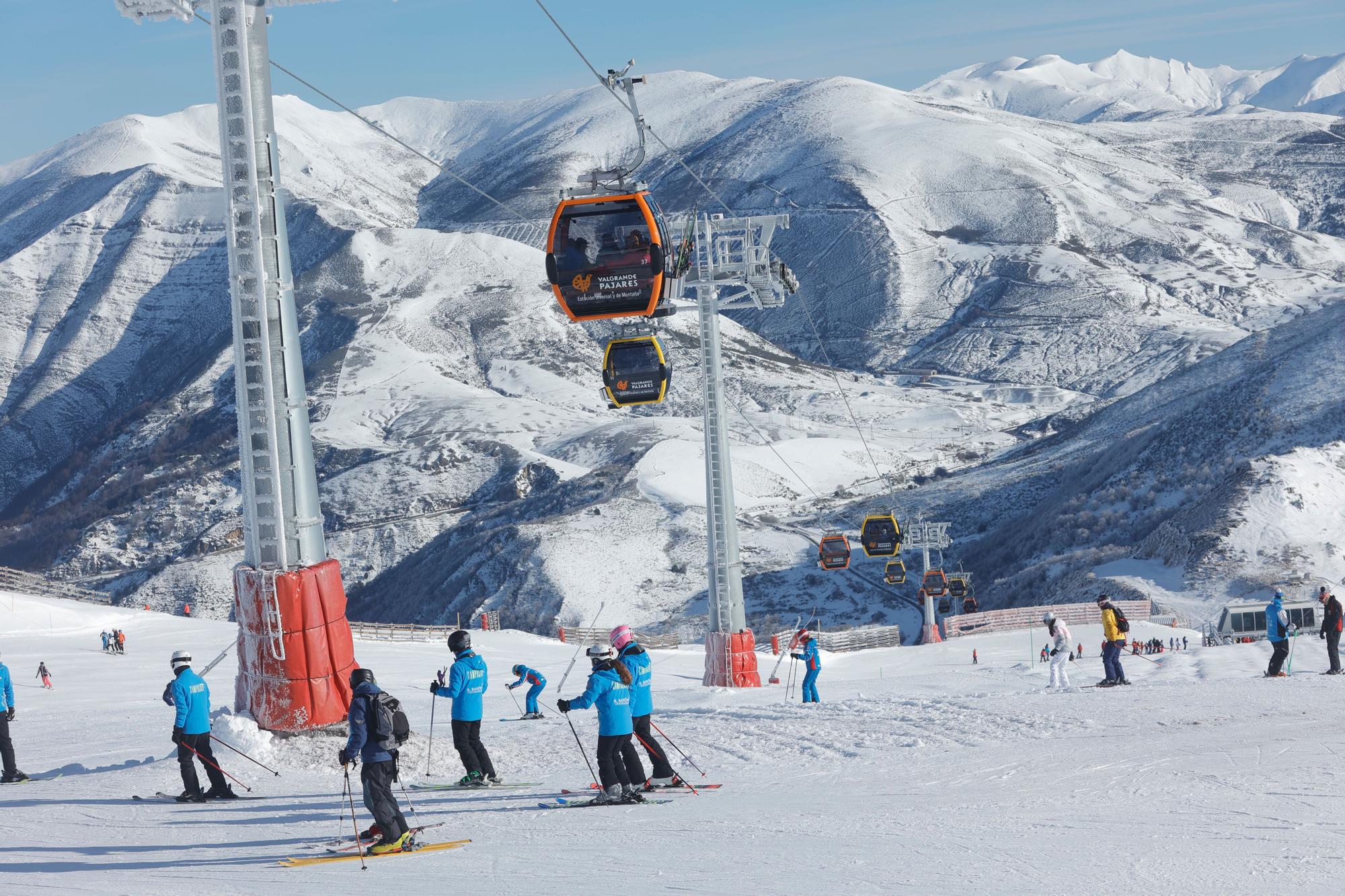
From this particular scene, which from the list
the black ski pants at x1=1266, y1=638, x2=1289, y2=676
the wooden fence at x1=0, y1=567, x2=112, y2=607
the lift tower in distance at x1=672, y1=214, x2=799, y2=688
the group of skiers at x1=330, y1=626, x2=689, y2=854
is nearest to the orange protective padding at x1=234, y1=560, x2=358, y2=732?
the group of skiers at x1=330, y1=626, x2=689, y2=854

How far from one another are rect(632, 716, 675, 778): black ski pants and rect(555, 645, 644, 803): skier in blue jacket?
277mm

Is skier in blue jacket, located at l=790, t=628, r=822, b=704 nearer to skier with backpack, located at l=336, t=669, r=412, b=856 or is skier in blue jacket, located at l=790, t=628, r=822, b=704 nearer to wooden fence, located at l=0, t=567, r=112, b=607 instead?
skier with backpack, located at l=336, t=669, r=412, b=856

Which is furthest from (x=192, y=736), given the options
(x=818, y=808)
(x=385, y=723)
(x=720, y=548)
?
(x=720, y=548)

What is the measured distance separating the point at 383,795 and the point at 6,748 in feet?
21.3

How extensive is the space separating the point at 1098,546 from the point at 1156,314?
83.8 m

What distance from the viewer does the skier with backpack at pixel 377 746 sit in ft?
31.3

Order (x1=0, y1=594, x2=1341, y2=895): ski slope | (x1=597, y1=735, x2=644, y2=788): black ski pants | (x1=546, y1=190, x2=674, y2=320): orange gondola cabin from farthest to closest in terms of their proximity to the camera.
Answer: (x1=546, y1=190, x2=674, y2=320): orange gondola cabin < (x1=597, y1=735, x2=644, y2=788): black ski pants < (x1=0, y1=594, x2=1341, y2=895): ski slope

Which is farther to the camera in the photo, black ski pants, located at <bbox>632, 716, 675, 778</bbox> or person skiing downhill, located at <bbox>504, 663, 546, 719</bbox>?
person skiing downhill, located at <bbox>504, 663, 546, 719</bbox>

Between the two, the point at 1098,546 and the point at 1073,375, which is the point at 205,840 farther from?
the point at 1073,375

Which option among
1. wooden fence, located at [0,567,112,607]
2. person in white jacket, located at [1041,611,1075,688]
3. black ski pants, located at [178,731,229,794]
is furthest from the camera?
wooden fence, located at [0,567,112,607]

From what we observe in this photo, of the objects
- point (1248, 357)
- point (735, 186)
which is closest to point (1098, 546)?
point (1248, 357)

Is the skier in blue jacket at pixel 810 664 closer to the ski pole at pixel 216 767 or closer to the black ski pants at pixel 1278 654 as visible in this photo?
the black ski pants at pixel 1278 654

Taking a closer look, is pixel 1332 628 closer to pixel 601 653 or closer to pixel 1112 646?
pixel 1112 646

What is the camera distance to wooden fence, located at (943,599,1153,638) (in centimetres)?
4372
